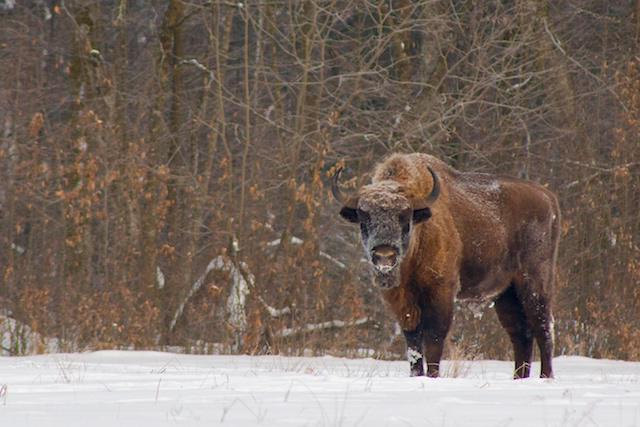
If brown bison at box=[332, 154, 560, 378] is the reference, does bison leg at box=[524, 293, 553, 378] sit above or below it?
below

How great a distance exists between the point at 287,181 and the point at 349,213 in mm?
5597

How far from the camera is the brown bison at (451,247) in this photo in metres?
9.20

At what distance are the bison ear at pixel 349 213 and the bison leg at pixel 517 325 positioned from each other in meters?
1.98

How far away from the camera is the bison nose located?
28.8ft

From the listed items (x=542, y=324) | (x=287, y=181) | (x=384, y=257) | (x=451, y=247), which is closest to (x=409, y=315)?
(x=451, y=247)

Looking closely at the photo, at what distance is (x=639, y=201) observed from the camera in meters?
17.0

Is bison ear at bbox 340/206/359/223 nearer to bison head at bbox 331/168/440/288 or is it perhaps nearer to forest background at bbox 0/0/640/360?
bison head at bbox 331/168/440/288

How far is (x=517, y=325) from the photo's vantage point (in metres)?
10.8

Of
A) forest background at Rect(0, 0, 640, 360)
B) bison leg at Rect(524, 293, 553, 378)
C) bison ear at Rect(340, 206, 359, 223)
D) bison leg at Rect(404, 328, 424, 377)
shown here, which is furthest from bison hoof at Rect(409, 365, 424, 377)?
forest background at Rect(0, 0, 640, 360)

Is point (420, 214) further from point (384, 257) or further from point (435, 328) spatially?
point (435, 328)

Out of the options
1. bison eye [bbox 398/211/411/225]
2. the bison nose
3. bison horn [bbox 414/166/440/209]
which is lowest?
the bison nose

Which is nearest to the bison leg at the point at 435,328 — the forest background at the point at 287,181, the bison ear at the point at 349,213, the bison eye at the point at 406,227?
the bison eye at the point at 406,227

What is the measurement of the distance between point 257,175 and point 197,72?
6.71 m

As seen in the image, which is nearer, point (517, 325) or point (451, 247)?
point (451, 247)
